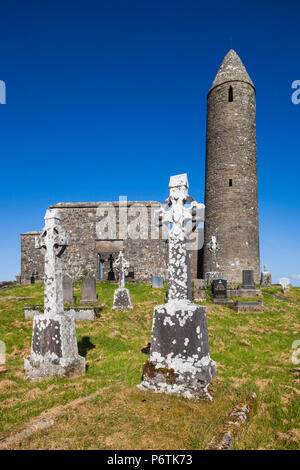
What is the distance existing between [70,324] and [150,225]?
20.3 m

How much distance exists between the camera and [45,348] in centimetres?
628

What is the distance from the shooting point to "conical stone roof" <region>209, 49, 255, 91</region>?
2623cm

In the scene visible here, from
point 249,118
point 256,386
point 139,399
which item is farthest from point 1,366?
point 249,118

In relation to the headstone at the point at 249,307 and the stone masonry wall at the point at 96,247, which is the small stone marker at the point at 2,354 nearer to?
the headstone at the point at 249,307

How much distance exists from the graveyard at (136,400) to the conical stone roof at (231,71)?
2328cm

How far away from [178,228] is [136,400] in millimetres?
2883

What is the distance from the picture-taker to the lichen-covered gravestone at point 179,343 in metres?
4.81

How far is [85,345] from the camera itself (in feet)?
28.8

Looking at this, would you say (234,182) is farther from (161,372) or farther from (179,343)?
(161,372)

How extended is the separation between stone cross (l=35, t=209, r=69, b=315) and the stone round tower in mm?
20111

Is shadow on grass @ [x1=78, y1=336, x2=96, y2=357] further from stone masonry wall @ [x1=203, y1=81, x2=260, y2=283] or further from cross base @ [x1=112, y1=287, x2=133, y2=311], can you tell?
stone masonry wall @ [x1=203, y1=81, x2=260, y2=283]

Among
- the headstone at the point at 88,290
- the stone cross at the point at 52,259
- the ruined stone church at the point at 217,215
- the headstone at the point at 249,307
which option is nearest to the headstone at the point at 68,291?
the headstone at the point at 88,290

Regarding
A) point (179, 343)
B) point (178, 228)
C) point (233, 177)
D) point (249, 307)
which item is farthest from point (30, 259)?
point (179, 343)

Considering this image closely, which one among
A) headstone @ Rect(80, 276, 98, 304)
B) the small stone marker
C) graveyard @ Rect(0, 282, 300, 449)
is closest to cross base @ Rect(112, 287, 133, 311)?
headstone @ Rect(80, 276, 98, 304)
